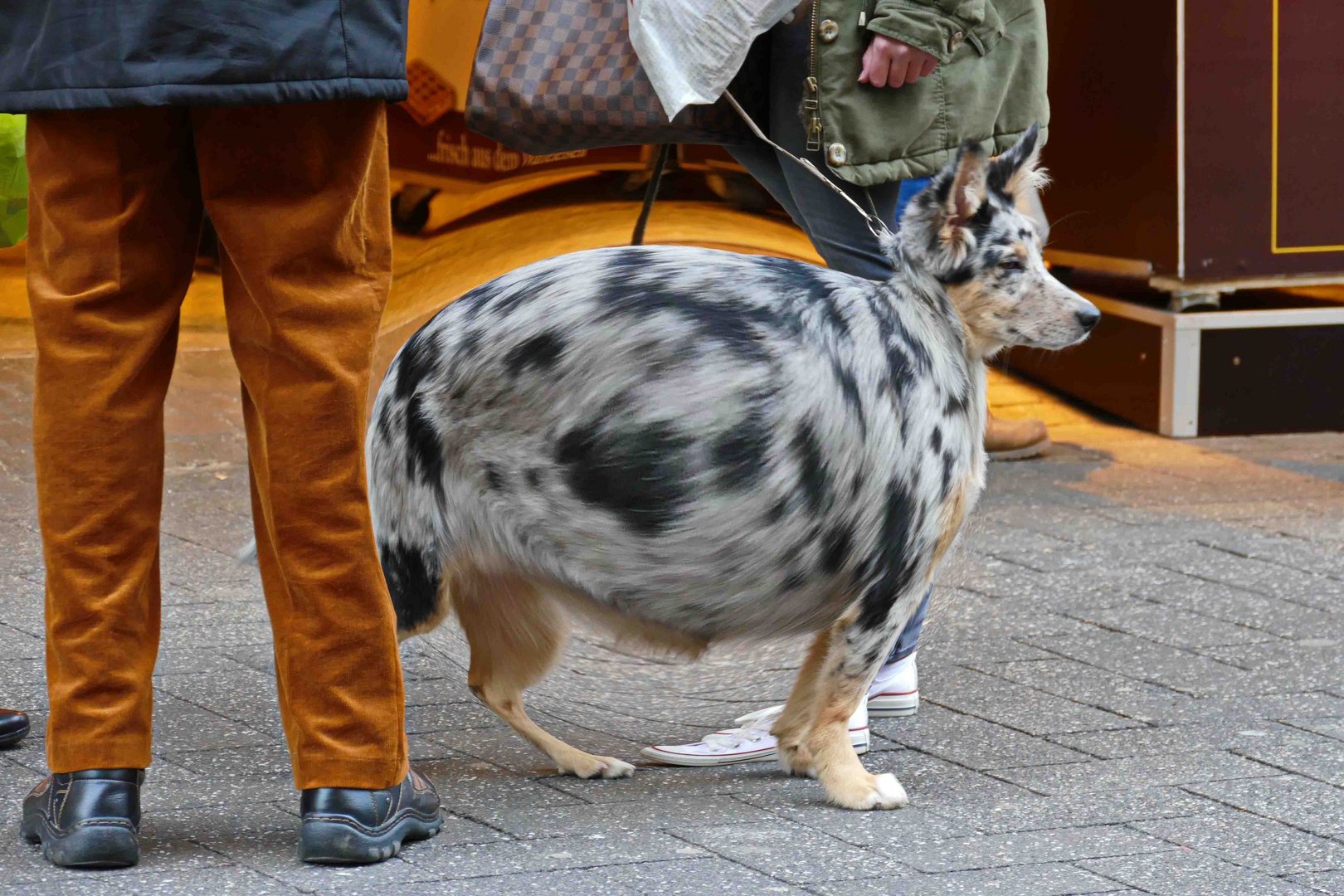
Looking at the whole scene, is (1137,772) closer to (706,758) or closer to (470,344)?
(706,758)

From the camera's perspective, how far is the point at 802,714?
303 cm

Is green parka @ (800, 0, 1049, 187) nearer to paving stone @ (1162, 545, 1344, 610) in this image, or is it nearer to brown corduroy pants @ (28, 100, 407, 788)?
brown corduroy pants @ (28, 100, 407, 788)

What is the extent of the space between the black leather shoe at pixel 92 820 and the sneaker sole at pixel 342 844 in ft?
0.78

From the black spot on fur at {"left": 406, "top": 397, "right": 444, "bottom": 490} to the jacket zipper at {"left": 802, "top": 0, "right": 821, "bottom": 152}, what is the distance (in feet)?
3.01

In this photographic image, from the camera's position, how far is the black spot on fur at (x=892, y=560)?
2.92 metres

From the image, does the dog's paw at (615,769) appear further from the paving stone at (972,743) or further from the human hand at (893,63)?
the human hand at (893,63)

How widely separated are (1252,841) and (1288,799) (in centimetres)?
23

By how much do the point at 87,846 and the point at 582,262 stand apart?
47.0 inches

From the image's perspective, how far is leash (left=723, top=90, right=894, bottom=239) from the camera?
3.31m

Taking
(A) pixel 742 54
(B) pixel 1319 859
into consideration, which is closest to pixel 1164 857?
(B) pixel 1319 859

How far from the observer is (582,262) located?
9.84 feet

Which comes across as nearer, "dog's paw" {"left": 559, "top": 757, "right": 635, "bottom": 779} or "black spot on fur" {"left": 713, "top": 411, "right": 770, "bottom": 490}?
"black spot on fur" {"left": 713, "top": 411, "right": 770, "bottom": 490}

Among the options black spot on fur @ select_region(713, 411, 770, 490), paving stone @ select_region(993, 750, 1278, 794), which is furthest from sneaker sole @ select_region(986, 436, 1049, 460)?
black spot on fur @ select_region(713, 411, 770, 490)

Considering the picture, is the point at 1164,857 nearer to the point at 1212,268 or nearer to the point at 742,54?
the point at 742,54
